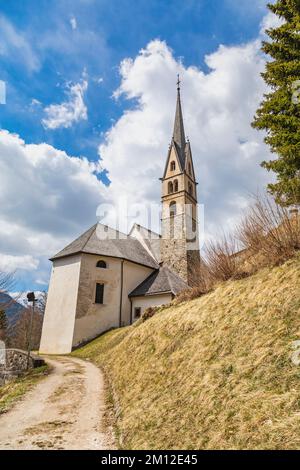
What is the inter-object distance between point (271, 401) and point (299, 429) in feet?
2.17

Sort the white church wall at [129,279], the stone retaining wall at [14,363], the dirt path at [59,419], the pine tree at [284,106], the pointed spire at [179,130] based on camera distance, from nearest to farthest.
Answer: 1. the dirt path at [59,419]
2. the pine tree at [284,106]
3. the stone retaining wall at [14,363]
4. the white church wall at [129,279]
5. the pointed spire at [179,130]

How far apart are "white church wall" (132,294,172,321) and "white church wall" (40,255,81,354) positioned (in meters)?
5.71

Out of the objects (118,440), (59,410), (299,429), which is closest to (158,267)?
(59,410)

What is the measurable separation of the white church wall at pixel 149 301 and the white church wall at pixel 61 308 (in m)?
5.71

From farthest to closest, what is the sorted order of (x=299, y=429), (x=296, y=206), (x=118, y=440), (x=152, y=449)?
(x=296, y=206), (x=118, y=440), (x=152, y=449), (x=299, y=429)

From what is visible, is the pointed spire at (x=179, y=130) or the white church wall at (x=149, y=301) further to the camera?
the pointed spire at (x=179, y=130)

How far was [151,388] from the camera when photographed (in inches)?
266

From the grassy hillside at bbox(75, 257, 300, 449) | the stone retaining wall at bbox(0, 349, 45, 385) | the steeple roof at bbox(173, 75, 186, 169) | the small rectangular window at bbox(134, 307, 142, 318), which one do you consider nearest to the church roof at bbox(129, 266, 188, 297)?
the small rectangular window at bbox(134, 307, 142, 318)

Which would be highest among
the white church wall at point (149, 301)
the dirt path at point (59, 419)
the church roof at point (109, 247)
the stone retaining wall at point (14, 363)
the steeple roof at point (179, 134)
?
the steeple roof at point (179, 134)

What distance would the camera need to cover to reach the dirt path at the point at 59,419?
5422 millimetres

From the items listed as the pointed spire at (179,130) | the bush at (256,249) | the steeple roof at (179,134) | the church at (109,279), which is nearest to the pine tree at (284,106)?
the bush at (256,249)

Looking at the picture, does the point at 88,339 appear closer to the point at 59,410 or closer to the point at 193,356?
the point at 59,410

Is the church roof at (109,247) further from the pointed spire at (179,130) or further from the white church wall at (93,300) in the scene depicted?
the pointed spire at (179,130)

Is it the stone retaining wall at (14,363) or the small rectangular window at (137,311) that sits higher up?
the small rectangular window at (137,311)
